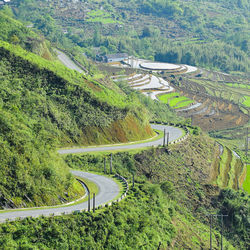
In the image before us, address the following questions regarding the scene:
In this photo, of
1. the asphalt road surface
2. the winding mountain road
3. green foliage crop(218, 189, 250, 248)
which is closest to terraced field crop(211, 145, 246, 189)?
green foliage crop(218, 189, 250, 248)

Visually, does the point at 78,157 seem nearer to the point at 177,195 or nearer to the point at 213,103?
the point at 177,195

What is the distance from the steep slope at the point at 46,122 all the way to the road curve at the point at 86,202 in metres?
0.97

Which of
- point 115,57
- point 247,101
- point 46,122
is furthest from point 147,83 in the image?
point 46,122

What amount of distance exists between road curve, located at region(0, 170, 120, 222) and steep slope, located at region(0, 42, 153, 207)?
974mm

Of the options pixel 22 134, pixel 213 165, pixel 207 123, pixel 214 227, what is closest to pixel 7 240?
pixel 22 134

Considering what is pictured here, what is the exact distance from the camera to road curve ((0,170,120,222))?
34812 millimetres

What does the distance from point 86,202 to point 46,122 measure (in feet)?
57.5

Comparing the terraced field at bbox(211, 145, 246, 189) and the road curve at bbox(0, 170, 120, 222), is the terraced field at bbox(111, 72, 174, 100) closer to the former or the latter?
the terraced field at bbox(211, 145, 246, 189)

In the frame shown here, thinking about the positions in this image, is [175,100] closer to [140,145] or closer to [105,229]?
[140,145]

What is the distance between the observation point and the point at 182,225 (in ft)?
157

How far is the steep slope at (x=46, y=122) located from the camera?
3775 centimetres

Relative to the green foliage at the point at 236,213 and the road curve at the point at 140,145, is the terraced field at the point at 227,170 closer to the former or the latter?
the green foliage at the point at 236,213

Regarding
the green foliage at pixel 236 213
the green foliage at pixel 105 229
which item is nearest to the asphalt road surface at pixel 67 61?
the green foliage at pixel 236 213

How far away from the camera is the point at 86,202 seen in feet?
133
